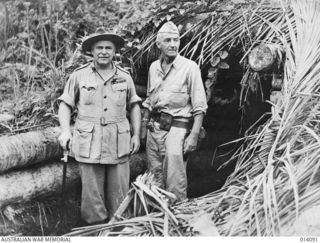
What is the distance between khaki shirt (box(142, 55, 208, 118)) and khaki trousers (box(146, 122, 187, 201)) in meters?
0.17

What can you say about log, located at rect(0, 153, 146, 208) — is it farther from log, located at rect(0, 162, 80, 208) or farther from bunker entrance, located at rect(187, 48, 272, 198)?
bunker entrance, located at rect(187, 48, 272, 198)

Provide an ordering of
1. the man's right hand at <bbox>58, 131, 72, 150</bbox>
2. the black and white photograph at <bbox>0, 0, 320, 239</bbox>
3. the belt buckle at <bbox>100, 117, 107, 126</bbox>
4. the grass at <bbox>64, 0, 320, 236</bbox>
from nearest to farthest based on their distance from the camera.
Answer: the grass at <bbox>64, 0, 320, 236</bbox> < the black and white photograph at <bbox>0, 0, 320, 239</bbox> < the man's right hand at <bbox>58, 131, 72, 150</bbox> < the belt buckle at <bbox>100, 117, 107, 126</bbox>

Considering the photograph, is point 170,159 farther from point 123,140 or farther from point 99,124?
point 99,124

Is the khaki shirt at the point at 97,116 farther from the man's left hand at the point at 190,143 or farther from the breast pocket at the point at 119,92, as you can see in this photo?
the man's left hand at the point at 190,143

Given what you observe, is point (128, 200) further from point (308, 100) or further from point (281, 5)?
point (281, 5)

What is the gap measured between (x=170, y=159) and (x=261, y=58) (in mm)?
1079

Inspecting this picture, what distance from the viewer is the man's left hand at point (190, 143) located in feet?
12.9

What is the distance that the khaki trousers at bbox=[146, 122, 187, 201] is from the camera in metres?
3.96

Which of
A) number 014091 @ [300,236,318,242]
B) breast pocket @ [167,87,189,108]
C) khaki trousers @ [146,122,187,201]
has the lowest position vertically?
number 014091 @ [300,236,318,242]

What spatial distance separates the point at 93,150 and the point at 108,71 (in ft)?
2.10

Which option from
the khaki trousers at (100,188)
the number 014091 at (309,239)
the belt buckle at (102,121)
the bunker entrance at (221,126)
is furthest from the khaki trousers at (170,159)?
the number 014091 at (309,239)

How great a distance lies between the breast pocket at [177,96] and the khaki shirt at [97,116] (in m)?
0.39

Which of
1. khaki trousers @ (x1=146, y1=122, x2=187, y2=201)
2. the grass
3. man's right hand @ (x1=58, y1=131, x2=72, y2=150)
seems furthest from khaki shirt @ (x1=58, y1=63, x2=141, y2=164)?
the grass

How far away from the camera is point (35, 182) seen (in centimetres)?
425
